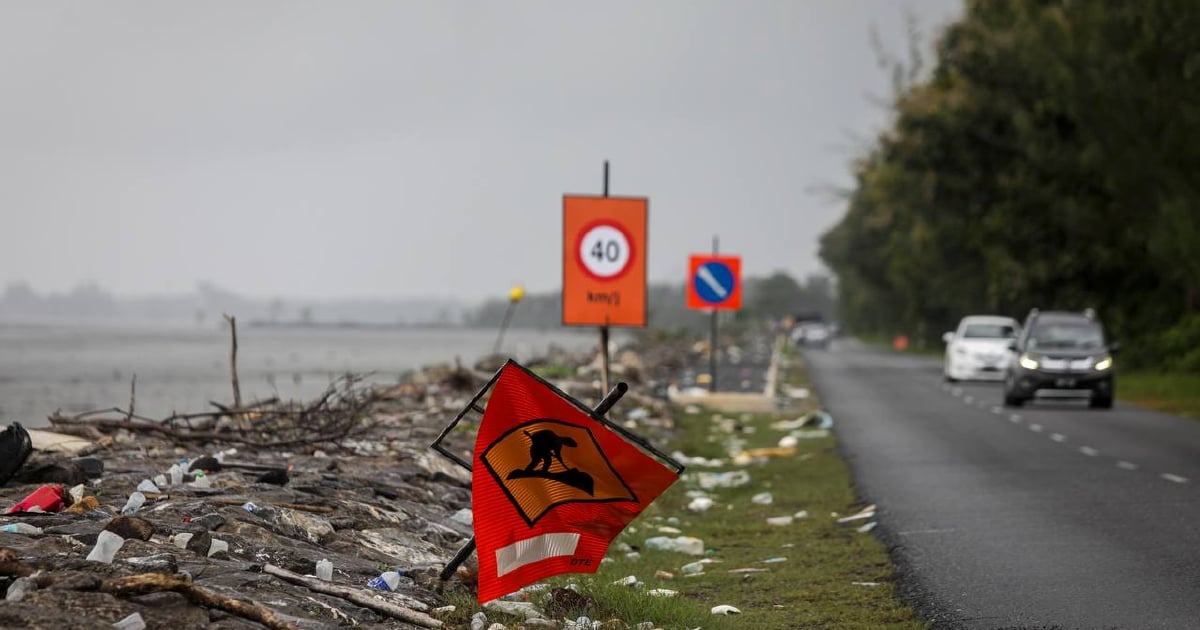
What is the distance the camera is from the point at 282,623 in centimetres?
631

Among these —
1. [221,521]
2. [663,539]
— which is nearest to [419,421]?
[663,539]

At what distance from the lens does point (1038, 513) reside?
1248cm

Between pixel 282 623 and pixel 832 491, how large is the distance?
9562 millimetres

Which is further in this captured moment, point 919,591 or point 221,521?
point 919,591

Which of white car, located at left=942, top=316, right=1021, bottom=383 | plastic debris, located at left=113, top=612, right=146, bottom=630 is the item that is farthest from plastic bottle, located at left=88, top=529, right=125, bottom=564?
white car, located at left=942, top=316, right=1021, bottom=383

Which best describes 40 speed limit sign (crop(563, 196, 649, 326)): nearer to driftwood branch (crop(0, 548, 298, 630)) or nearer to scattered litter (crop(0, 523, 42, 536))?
scattered litter (crop(0, 523, 42, 536))

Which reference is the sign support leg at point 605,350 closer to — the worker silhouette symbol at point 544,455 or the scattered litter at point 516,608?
the scattered litter at point 516,608

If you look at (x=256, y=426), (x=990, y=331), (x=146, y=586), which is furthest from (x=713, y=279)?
(x=146, y=586)

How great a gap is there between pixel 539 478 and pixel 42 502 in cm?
323

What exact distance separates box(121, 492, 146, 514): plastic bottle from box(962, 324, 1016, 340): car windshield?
112 feet

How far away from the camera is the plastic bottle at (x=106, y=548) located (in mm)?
6875

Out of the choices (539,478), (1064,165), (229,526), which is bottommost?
(229,526)

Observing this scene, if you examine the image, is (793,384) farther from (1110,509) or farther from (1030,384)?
(1110,509)

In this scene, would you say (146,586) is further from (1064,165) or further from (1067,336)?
(1064,165)
